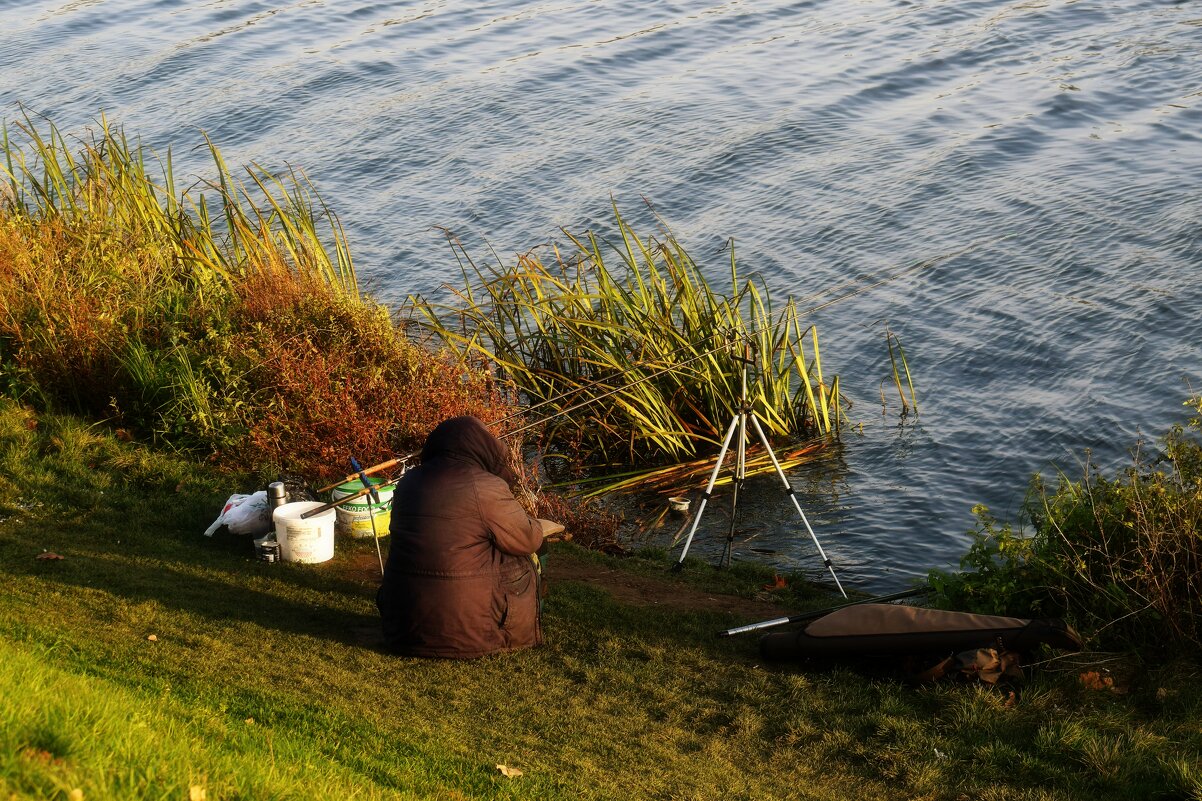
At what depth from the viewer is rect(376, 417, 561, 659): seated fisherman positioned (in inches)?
268

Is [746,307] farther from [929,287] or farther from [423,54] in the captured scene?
[423,54]

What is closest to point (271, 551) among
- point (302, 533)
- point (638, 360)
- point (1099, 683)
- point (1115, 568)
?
point (302, 533)

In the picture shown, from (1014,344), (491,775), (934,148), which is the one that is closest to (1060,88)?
(934,148)

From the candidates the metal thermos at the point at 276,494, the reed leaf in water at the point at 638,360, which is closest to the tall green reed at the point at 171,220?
the reed leaf in water at the point at 638,360

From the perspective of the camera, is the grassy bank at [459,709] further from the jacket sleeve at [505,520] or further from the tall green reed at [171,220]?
the tall green reed at [171,220]

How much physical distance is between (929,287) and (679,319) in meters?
4.78

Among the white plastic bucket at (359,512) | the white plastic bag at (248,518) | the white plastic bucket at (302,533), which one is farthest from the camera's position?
the white plastic bucket at (359,512)

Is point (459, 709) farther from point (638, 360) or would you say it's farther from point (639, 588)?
point (638, 360)

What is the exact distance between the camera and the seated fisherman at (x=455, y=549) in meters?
6.80

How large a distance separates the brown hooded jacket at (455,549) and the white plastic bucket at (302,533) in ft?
4.71

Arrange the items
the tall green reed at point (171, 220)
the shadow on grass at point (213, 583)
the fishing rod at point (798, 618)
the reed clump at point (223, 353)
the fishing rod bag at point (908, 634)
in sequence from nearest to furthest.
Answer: the fishing rod bag at point (908, 634), the shadow on grass at point (213, 583), the fishing rod at point (798, 618), the reed clump at point (223, 353), the tall green reed at point (171, 220)

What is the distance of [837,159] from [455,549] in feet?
45.1

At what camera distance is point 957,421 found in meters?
13.0

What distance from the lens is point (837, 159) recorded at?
62.7 feet
